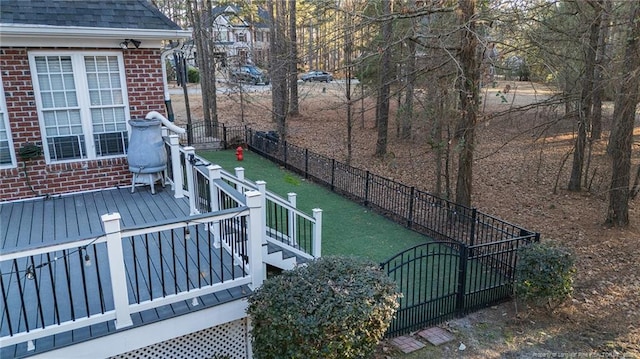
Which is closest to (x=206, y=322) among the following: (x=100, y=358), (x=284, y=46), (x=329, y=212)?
(x=100, y=358)

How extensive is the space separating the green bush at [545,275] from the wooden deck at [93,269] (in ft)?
12.6

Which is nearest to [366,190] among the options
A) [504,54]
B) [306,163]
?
[306,163]

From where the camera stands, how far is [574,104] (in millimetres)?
9703

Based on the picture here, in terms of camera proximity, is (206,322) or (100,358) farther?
(206,322)

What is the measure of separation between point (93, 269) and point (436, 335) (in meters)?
4.16

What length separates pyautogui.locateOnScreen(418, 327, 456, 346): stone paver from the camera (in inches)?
213

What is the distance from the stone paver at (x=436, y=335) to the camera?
542 cm

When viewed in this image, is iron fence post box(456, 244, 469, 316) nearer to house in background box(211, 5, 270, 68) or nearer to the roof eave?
the roof eave

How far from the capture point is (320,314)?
3.91 meters

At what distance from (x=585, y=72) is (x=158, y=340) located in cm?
981

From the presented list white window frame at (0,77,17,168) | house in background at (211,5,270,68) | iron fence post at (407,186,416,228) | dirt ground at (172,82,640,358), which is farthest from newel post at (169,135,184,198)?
house in background at (211,5,270,68)

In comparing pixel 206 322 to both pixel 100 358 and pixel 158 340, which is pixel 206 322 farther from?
pixel 100 358

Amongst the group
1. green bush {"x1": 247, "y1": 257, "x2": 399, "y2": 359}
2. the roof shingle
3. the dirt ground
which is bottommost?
the dirt ground

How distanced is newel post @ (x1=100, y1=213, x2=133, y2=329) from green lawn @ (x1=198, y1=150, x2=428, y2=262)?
173 inches
